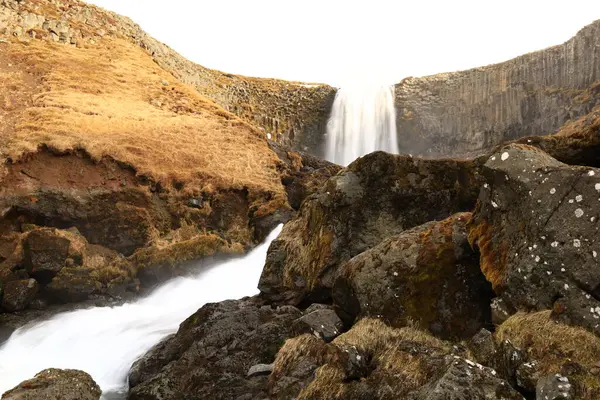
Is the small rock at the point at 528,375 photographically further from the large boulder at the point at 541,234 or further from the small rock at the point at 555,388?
the large boulder at the point at 541,234

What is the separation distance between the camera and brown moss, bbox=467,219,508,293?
24.9ft

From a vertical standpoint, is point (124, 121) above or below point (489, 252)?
above

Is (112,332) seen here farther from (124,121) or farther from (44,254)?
(124,121)

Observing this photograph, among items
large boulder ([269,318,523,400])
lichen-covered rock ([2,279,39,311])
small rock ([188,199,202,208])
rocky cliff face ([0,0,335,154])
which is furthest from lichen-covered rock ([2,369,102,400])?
rocky cliff face ([0,0,335,154])

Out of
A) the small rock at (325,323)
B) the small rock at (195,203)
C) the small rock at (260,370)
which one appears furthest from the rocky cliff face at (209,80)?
the small rock at (325,323)

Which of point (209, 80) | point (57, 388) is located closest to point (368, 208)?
point (57, 388)

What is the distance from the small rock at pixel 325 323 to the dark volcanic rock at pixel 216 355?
0.36m

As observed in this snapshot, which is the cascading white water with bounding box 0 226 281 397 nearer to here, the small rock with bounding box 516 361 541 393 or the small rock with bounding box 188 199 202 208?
the small rock with bounding box 188 199 202 208

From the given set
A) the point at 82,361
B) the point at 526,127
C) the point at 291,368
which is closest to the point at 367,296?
the point at 291,368

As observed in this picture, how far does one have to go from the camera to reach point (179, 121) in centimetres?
3744

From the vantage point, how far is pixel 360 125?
2306 inches

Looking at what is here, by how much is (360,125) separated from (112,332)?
154 ft

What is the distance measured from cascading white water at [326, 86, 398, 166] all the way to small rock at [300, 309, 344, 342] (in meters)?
46.4

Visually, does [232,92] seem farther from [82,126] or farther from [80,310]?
[80,310]
